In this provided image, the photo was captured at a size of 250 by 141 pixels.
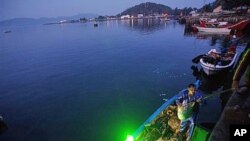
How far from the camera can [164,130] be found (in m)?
11.1

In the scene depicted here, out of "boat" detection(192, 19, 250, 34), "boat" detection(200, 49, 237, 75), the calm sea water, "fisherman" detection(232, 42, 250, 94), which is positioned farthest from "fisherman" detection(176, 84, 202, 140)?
"boat" detection(192, 19, 250, 34)

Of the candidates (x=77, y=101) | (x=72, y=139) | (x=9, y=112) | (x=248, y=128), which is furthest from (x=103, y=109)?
(x=248, y=128)

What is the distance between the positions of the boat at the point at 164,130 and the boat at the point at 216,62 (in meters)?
11.4

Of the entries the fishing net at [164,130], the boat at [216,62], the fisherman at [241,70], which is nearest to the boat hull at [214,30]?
the boat at [216,62]

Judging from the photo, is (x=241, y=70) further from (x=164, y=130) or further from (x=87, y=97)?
(x=87, y=97)

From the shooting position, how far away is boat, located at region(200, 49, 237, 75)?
21906 millimetres

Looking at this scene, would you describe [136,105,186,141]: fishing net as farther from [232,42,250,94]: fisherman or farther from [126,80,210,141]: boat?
[232,42,250,94]: fisherman

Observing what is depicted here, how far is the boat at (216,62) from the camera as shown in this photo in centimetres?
2191

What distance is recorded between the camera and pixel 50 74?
3394 cm

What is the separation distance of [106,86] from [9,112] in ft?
34.7

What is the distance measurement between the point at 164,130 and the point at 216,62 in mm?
14881

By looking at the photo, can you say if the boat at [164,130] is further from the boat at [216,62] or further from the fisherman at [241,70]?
the boat at [216,62]

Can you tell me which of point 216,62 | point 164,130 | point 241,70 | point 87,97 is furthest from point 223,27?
point 241,70

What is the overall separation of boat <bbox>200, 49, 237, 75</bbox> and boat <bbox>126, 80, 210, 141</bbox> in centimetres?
1138
